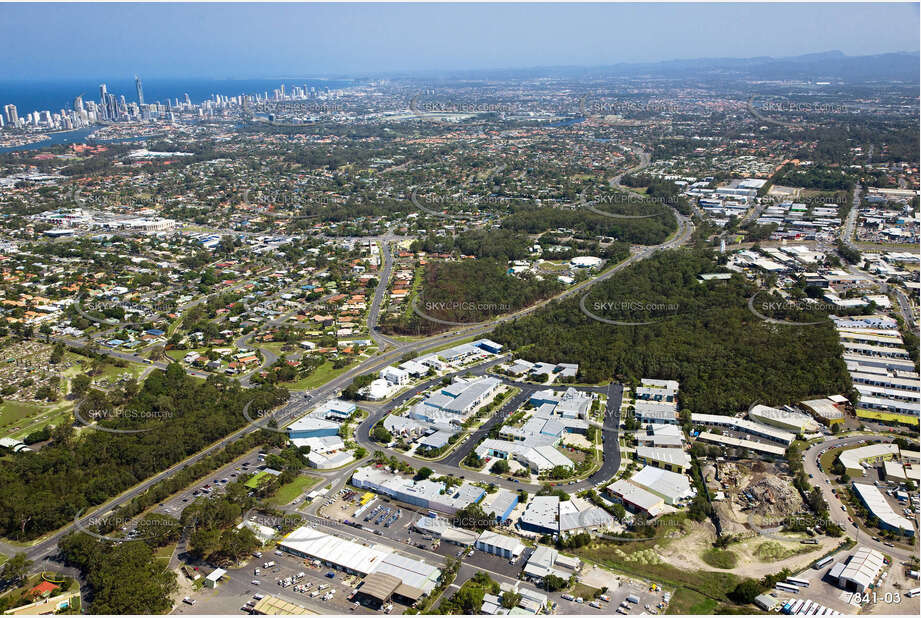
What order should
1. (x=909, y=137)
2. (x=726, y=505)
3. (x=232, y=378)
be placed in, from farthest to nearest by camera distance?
(x=909, y=137), (x=232, y=378), (x=726, y=505)

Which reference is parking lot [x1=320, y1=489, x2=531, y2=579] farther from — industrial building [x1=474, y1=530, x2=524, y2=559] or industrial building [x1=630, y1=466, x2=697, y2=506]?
industrial building [x1=630, y1=466, x2=697, y2=506]

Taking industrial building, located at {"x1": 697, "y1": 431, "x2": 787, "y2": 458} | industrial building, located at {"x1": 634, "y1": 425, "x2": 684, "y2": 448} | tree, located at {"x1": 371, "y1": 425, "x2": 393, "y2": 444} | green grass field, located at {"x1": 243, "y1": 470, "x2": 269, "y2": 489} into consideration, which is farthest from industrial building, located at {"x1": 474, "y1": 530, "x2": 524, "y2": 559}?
industrial building, located at {"x1": 697, "y1": 431, "x2": 787, "y2": 458}

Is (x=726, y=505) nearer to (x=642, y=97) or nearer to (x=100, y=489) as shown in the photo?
(x=100, y=489)

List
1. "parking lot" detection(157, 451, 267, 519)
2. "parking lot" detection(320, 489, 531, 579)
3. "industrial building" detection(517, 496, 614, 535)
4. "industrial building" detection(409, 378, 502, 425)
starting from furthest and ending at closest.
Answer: "industrial building" detection(409, 378, 502, 425) → "parking lot" detection(157, 451, 267, 519) → "industrial building" detection(517, 496, 614, 535) → "parking lot" detection(320, 489, 531, 579)

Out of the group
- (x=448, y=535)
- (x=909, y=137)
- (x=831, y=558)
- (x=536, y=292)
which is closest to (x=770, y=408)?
(x=831, y=558)

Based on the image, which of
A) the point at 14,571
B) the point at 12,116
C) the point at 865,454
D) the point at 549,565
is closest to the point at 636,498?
the point at 549,565

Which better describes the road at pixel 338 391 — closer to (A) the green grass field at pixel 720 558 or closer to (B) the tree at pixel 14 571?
(B) the tree at pixel 14 571

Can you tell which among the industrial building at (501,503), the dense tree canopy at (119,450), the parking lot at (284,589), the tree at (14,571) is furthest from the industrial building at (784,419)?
the tree at (14,571)
